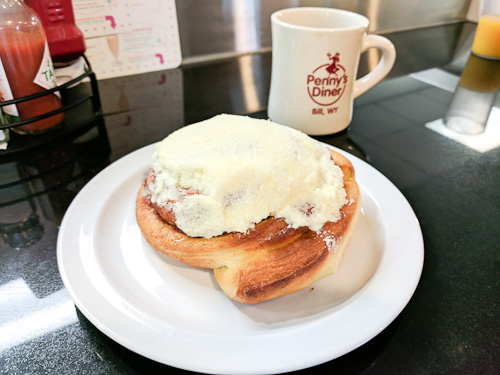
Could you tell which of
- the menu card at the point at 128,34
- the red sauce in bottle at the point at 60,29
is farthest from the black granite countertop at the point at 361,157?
the red sauce in bottle at the point at 60,29

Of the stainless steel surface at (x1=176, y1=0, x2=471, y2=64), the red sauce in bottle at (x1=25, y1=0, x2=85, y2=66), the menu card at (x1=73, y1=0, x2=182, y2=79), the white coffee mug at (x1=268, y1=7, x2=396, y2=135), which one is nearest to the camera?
the white coffee mug at (x1=268, y1=7, x2=396, y2=135)

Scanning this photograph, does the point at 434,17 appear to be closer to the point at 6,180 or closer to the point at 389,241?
the point at 389,241

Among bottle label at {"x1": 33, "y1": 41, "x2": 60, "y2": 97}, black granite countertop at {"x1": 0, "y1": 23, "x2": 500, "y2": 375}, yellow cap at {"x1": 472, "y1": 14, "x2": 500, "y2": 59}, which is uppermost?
bottle label at {"x1": 33, "y1": 41, "x2": 60, "y2": 97}

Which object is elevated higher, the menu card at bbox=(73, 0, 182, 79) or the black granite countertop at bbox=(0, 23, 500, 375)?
the menu card at bbox=(73, 0, 182, 79)

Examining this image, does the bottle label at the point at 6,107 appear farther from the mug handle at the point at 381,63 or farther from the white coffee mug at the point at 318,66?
the mug handle at the point at 381,63

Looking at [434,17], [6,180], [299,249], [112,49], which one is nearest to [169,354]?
[299,249]

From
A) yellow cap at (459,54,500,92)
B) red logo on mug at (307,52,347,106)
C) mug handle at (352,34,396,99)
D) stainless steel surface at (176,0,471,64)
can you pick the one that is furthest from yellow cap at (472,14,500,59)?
red logo on mug at (307,52,347,106)

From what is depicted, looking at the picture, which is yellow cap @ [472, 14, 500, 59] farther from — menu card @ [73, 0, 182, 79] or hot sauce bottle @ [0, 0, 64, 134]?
hot sauce bottle @ [0, 0, 64, 134]

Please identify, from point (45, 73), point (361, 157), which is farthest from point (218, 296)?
point (45, 73)
